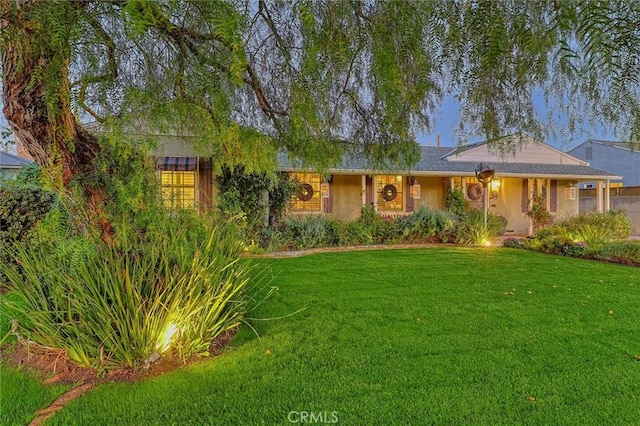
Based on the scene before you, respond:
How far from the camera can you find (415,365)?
3107 millimetres

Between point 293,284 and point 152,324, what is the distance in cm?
303

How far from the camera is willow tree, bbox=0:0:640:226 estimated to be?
1.70 meters

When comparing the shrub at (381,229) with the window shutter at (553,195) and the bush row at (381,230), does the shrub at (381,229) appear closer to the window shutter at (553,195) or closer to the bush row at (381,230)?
the bush row at (381,230)

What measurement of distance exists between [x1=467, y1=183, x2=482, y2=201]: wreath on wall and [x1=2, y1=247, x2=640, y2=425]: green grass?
8.58 meters

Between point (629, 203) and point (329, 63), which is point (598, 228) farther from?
point (329, 63)

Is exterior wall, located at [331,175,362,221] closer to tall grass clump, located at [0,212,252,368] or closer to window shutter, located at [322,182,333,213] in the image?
window shutter, located at [322,182,333,213]

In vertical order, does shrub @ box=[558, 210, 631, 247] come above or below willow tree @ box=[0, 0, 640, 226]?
below

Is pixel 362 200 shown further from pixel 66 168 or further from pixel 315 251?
pixel 66 168

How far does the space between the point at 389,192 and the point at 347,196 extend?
61.3 inches

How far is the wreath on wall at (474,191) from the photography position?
46.3 feet

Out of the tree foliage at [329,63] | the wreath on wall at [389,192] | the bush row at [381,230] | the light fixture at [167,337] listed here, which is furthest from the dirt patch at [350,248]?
the tree foliage at [329,63]

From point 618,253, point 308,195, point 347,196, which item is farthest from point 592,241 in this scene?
point 308,195

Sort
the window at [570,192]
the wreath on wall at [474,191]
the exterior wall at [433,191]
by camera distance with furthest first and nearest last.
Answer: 1. the window at [570,192]
2. the exterior wall at [433,191]
3. the wreath on wall at [474,191]

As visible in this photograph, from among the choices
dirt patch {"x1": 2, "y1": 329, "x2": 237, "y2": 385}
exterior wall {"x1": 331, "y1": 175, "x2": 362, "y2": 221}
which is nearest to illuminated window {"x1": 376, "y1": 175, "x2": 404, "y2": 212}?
exterior wall {"x1": 331, "y1": 175, "x2": 362, "y2": 221}
